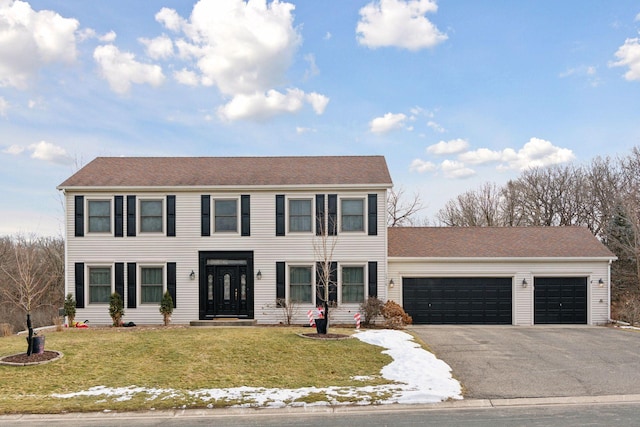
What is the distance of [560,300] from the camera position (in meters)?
20.7

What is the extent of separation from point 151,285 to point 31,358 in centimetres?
770

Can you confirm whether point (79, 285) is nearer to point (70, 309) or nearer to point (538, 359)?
point (70, 309)

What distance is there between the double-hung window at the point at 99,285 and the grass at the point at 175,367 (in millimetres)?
3786

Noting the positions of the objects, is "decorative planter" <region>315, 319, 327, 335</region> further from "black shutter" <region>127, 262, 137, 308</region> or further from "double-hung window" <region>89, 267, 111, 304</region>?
"double-hung window" <region>89, 267, 111, 304</region>

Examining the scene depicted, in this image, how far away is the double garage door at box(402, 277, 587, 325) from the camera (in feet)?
67.5

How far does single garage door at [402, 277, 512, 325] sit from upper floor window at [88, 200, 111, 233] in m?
11.8

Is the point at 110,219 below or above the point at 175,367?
above

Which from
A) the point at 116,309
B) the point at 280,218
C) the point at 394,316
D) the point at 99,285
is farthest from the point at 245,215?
the point at 394,316

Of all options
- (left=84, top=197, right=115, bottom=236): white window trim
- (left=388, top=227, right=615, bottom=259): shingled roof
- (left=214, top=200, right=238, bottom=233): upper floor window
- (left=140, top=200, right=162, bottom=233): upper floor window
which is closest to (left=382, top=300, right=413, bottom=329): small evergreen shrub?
(left=388, top=227, right=615, bottom=259): shingled roof

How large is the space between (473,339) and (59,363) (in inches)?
455

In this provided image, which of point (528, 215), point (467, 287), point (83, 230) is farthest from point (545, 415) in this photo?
point (528, 215)

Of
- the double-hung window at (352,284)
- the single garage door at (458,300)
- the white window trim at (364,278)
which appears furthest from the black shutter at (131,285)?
the single garage door at (458,300)

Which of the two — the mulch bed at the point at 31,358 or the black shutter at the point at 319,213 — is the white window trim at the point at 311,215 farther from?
the mulch bed at the point at 31,358

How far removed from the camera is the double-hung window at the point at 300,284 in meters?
20.0
